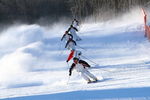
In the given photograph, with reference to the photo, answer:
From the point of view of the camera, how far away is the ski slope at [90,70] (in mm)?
12695

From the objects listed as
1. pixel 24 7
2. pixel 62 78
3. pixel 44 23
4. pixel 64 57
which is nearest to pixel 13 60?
pixel 64 57

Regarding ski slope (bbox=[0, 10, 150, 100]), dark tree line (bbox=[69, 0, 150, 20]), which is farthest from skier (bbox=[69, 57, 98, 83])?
dark tree line (bbox=[69, 0, 150, 20])

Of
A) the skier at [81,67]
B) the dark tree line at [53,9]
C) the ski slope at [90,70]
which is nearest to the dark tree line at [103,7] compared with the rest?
the dark tree line at [53,9]

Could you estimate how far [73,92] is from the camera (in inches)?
510

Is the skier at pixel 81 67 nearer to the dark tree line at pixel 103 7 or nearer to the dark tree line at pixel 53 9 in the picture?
the dark tree line at pixel 103 7

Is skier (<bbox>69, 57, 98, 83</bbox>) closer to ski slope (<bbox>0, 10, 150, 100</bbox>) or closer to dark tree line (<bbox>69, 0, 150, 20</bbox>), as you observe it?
ski slope (<bbox>0, 10, 150, 100</bbox>)

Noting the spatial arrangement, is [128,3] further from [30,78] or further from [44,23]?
[30,78]

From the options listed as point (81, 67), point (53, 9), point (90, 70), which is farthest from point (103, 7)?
point (81, 67)

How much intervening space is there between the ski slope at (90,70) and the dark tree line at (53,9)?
2186 centimetres

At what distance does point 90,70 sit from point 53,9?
45.2m

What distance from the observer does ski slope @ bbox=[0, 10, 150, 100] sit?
12.7 m

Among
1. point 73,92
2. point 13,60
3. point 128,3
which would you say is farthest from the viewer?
point 128,3

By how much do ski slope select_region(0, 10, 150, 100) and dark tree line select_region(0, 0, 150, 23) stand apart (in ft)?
71.7

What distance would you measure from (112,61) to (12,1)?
4808 cm
